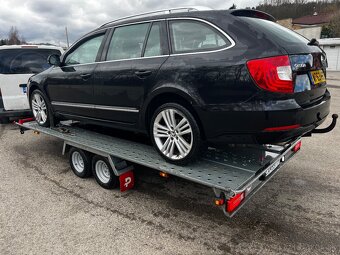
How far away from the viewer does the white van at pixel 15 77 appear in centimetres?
647

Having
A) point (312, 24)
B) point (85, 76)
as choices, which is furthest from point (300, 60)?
point (312, 24)

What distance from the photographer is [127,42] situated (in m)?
3.80

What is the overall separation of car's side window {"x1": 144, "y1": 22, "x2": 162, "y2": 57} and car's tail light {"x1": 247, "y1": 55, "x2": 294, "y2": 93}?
47.6 inches

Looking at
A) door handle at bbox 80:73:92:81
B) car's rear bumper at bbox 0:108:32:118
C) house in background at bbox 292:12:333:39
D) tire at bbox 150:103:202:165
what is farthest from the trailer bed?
house in background at bbox 292:12:333:39

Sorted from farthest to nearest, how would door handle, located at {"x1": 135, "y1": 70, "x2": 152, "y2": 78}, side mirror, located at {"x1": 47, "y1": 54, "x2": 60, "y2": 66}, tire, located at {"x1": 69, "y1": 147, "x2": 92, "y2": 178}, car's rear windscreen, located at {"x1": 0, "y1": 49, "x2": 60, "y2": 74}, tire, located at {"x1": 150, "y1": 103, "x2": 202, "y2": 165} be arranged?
car's rear windscreen, located at {"x1": 0, "y1": 49, "x2": 60, "y2": 74}
side mirror, located at {"x1": 47, "y1": 54, "x2": 60, "y2": 66}
tire, located at {"x1": 69, "y1": 147, "x2": 92, "y2": 178}
door handle, located at {"x1": 135, "y1": 70, "x2": 152, "y2": 78}
tire, located at {"x1": 150, "y1": 103, "x2": 202, "y2": 165}

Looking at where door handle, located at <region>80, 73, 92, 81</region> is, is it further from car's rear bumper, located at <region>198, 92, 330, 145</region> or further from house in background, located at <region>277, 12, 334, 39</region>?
house in background, located at <region>277, 12, 334, 39</region>

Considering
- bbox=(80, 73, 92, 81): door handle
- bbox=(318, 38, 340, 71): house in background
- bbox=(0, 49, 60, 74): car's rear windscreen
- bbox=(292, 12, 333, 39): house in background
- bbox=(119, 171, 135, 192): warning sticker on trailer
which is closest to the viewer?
bbox=(119, 171, 135, 192): warning sticker on trailer

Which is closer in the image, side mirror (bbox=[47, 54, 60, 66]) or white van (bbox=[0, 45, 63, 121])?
side mirror (bbox=[47, 54, 60, 66])

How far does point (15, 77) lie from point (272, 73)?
5.91m

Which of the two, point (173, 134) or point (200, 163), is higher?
point (173, 134)

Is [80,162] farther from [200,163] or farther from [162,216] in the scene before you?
[200,163]

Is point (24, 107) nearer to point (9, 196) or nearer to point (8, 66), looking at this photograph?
point (8, 66)

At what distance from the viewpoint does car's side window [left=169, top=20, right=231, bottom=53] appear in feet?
9.60

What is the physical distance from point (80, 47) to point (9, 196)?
239cm
